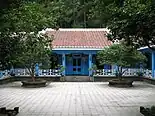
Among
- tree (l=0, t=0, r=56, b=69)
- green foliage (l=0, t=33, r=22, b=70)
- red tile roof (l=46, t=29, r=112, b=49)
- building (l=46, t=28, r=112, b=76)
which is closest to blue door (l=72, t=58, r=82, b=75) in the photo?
building (l=46, t=28, r=112, b=76)

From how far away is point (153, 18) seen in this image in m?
8.53

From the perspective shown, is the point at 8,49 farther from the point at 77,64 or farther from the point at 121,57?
the point at 77,64

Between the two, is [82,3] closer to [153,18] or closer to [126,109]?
Answer: [153,18]

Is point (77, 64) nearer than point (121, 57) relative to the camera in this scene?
No

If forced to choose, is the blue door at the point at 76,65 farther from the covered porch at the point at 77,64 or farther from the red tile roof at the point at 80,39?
the red tile roof at the point at 80,39

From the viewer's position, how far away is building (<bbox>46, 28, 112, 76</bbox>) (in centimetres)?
2705

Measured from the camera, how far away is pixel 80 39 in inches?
1152

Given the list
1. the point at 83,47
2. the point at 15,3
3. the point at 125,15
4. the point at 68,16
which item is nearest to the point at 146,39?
the point at 125,15

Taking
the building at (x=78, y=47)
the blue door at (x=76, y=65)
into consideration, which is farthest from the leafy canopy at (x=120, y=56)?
the blue door at (x=76, y=65)

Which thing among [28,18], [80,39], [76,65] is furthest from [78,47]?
[28,18]

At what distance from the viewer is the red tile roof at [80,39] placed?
27316 millimetres

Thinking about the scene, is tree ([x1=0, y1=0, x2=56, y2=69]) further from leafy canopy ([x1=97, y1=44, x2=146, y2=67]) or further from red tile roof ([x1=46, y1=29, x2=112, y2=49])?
red tile roof ([x1=46, y1=29, x2=112, y2=49])

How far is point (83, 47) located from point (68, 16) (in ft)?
49.7

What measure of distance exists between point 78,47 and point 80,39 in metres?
2.53
